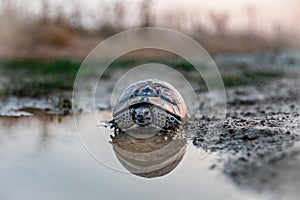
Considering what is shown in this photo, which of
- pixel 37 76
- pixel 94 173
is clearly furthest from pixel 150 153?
pixel 37 76

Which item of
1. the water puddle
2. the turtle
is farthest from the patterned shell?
the water puddle

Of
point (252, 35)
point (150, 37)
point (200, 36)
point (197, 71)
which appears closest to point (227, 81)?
point (197, 71)

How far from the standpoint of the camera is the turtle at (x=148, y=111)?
20.4 ft

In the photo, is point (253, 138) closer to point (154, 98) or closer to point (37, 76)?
point (154, 98)

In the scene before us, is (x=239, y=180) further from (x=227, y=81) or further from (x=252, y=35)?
(x=252, y=35)

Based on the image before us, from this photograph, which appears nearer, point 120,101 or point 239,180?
point 239,180

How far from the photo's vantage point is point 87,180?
14.3 ft

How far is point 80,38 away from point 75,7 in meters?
1.60

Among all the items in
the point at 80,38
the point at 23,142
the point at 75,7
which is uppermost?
the point at 75,7

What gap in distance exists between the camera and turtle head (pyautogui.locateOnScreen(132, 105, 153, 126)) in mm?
6145

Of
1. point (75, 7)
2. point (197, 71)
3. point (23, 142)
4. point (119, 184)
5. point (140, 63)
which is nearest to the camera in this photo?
point (119, 184)

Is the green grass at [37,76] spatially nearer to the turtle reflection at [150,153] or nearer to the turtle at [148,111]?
the turtle at [148,111]

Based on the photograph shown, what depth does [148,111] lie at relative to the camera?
6191 millimetres

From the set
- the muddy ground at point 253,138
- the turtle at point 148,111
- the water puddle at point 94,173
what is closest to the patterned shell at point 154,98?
the turtle at point 148,111
